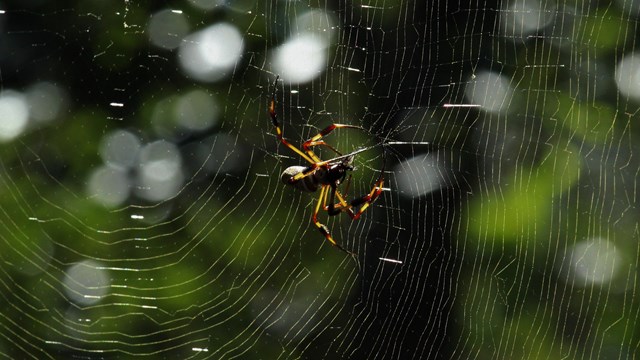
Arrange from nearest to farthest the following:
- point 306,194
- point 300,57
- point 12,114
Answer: point 300,57 < point 306,194 < point 12,114

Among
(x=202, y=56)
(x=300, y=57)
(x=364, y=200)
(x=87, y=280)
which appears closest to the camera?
(x=364, y=200)

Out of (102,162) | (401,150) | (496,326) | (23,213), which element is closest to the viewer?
(401,150)

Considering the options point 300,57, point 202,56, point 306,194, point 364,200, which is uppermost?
point 300,57

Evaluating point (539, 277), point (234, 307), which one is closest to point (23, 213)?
point (234, 307)

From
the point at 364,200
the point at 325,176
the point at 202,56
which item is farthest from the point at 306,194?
the point at 364,200

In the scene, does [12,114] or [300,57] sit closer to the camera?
[300,57]

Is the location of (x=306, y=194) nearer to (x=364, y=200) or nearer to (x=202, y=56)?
(x=202, y=56)

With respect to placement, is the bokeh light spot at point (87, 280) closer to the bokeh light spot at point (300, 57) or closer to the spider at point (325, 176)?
the bokeh light spot at point (300, 57)

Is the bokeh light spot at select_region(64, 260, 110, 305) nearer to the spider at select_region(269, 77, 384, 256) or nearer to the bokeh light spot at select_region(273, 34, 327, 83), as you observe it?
the bokeh light spot at select_region(273, 34, 327, 83)

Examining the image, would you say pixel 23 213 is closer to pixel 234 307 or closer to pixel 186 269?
pixel 186 269
